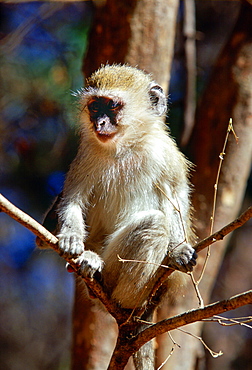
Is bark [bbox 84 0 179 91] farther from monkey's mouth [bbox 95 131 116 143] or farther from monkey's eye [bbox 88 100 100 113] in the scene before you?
monkey's mouth [bbox 95 131 116 143]

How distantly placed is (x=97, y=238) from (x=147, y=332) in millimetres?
1143

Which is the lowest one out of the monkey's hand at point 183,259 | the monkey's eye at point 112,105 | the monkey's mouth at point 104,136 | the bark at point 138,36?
the monkey's hand at point 183,259

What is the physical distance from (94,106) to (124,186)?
1.89ft

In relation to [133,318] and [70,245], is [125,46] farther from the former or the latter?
[133,318]

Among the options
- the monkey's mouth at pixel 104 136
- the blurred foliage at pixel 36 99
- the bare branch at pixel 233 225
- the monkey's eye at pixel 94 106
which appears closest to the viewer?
the bare branch at pixel 233 225

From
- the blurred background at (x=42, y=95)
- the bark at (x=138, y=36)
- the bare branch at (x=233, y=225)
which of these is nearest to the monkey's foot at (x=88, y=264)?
the bare branch at (x=233, y=225)

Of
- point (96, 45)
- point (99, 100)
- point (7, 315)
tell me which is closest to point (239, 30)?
→ point (96, 45)

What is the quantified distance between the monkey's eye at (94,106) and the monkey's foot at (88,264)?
3.18ft

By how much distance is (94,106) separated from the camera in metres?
3.33

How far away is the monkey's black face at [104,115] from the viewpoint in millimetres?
3194

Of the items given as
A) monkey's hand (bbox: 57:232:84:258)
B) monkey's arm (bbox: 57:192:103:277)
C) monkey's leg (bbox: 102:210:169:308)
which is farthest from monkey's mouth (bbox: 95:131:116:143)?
monkey's hand (bbox: 57:232:84:258)

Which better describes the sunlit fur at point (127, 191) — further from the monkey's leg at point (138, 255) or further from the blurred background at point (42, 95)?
the blurred background at point (42, 95)

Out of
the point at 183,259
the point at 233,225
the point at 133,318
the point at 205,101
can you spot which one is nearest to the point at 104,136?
the point at 183,259

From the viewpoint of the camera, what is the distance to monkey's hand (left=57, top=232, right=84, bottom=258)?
2742 mm
